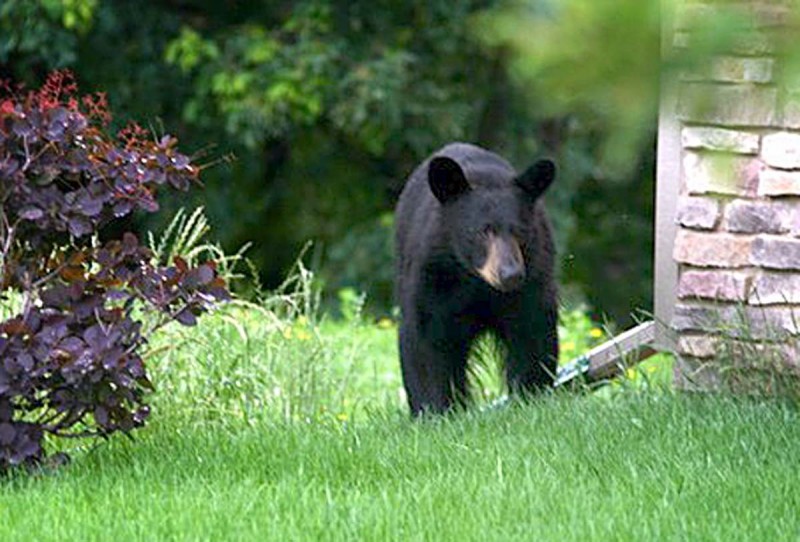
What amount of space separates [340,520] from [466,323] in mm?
2151

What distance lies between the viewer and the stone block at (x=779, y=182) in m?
6.31

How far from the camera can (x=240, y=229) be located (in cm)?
1534

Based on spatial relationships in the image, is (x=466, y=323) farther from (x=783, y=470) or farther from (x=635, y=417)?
(x=783, y=470)

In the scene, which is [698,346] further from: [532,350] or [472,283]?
[472,283]

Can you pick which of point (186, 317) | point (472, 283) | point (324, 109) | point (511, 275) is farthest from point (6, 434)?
point (324, 109)

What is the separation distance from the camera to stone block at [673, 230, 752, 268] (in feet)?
A: 21.3

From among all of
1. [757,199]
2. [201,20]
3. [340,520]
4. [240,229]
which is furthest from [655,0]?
[240,229]

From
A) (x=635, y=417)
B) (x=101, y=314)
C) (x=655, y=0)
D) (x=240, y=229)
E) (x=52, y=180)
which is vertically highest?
(x=655, y=0)

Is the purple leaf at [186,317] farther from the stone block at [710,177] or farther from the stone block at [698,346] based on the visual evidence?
the stone block at [698,346]

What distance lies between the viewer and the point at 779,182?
6336 mm

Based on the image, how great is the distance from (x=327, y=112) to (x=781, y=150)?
304 inches

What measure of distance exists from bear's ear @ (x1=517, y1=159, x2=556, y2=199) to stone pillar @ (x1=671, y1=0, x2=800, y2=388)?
0.54 metres

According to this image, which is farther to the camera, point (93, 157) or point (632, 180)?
point (632, 180)

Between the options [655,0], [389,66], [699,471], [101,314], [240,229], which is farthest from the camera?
[240,229]
